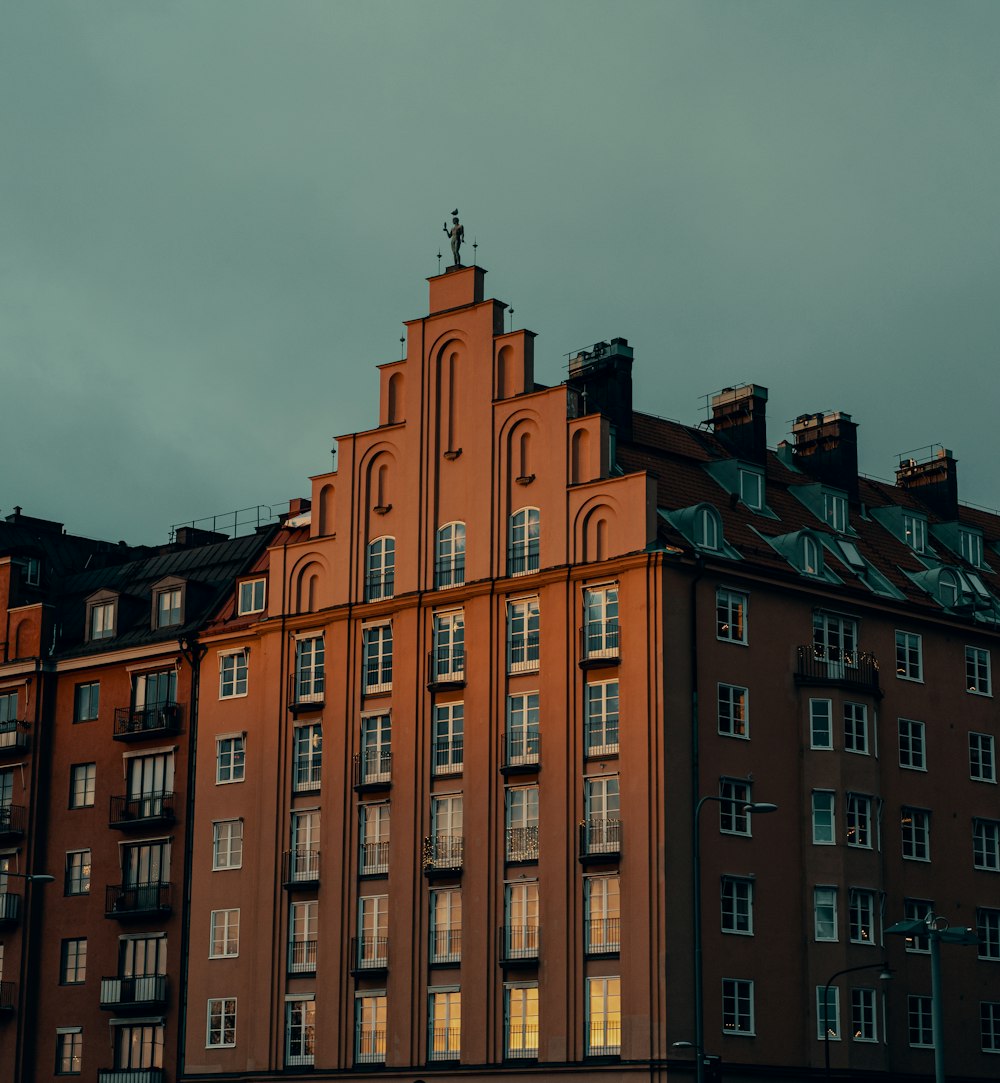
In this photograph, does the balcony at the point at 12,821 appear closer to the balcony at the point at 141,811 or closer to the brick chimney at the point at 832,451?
the balcony at the point at 141,811

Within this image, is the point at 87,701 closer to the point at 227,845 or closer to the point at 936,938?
the point at 227,845

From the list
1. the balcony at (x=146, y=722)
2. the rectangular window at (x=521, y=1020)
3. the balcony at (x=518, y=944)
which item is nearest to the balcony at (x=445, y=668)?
the balcony at (x=518, y=944)

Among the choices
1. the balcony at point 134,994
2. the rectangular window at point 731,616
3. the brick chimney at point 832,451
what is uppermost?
the brick chimney at point 832,451

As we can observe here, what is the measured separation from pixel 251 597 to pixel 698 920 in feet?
82.2

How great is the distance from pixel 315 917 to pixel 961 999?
22.9 metres

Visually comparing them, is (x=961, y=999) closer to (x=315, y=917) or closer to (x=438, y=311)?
(x=315, y=917)

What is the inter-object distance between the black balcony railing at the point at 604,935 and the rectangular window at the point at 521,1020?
2602 millimetres

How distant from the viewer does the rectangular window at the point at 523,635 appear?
74938mm

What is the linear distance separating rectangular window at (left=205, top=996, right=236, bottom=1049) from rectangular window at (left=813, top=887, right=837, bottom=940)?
21433 millimetres

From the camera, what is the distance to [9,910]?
8719 cm

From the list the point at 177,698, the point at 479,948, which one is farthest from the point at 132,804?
the point at 479,948

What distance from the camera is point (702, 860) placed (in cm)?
7119

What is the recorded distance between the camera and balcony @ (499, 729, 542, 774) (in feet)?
242

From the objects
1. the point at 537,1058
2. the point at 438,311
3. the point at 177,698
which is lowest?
the point at 537,1058
